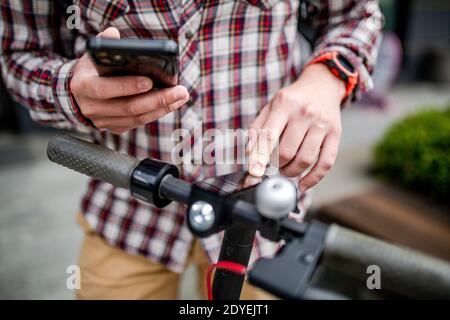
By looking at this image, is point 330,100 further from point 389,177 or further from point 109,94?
point 389,177

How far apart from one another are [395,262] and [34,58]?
1.00 metres

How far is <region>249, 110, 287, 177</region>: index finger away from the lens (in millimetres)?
842

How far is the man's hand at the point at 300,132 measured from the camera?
3.04 feet

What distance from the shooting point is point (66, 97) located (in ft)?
3.20

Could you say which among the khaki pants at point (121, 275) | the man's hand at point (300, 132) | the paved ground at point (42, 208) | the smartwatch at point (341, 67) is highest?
the smartwatch at point (341, 67)

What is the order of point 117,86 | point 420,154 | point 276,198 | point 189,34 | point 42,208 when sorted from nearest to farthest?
point 276,198 < point 117,86 < point 189,34 < point 420,154 < point 42,208

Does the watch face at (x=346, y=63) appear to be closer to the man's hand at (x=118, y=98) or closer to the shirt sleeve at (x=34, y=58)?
the man's hand at (x=118, y=98)

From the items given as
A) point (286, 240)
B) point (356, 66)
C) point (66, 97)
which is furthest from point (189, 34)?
point (286, 240)

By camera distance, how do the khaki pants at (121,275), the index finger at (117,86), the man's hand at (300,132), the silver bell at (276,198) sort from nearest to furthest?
the silver bell at (276,198)
the index finger at (117,86)
the man's hand at (300,132)
the khaki pants at (121,275)

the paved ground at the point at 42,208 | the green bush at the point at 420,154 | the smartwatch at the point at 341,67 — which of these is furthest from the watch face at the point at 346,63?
the paved ground at the point at 42,208

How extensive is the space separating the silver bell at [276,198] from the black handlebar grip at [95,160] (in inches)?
11.1

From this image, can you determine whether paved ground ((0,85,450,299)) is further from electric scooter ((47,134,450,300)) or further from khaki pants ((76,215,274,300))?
electric scooter ((47,134,450,300))

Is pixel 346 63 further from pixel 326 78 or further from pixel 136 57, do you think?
pixel 136 57

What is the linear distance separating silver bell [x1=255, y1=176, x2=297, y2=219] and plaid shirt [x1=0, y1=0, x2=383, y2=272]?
0.55m
